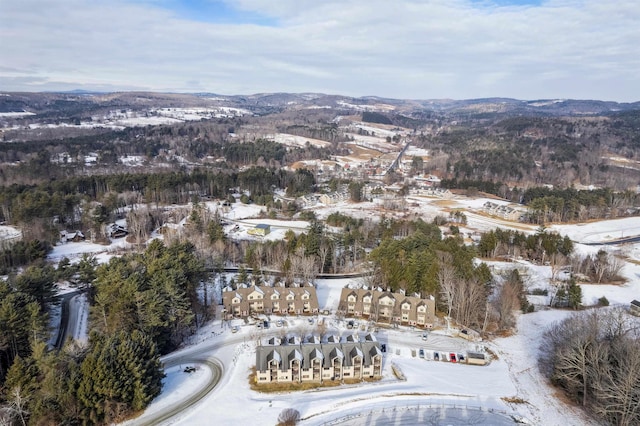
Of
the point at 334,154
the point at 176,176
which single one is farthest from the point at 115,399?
the point at 334,154

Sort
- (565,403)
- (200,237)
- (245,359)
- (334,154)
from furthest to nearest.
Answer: (334,154)
(200,237)
(245,359)
(565,403)

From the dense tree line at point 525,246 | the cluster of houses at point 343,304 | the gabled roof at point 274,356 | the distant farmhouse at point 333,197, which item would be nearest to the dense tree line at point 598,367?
the cluster of houses at point 343,304

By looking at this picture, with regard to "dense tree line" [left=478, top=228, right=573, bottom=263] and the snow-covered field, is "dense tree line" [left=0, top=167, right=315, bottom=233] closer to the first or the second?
the snow-covered field

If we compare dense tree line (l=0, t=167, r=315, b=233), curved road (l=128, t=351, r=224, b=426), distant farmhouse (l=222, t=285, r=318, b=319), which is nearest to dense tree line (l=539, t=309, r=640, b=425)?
distant farmhouse (l=222, t=285, r=318, b=319)

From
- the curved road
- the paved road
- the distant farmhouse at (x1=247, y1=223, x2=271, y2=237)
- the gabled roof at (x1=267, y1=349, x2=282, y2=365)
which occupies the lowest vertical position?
the paved road

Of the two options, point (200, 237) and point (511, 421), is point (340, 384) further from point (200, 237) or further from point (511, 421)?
point (200, 237)

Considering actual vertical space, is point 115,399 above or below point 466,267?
below
